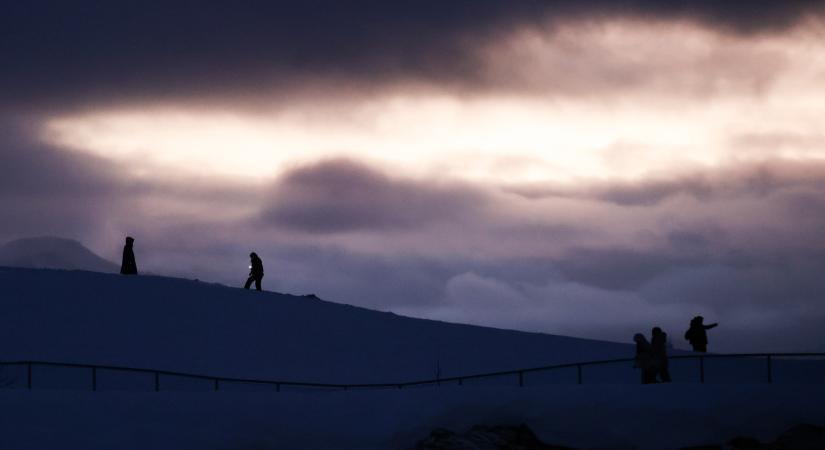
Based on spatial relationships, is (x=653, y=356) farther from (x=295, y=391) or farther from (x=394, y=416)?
(x=295, y=391)

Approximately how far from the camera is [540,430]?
27.2 meters

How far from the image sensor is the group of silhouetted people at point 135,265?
161ft

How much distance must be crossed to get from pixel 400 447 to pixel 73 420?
7022 millimetres

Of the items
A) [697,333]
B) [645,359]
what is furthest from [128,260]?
[645,359]

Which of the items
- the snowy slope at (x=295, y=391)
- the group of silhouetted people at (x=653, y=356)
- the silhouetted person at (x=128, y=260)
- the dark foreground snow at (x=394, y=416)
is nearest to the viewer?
the dark foreground snow at (x=394, y=416)

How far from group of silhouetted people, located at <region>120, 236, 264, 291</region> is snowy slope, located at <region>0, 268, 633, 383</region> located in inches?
37.1

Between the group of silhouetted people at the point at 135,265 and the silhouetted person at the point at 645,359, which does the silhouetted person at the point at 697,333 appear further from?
the group of silhouetted people at the point at 135,265

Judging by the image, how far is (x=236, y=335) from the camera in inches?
1757

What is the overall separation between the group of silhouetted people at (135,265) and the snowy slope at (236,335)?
0.94m

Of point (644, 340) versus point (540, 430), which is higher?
point (644, 340)

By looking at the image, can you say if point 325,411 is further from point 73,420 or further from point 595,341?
point 595,341

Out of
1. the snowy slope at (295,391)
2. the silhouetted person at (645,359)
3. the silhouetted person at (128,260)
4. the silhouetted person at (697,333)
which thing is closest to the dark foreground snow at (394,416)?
the snowy slope at (295,391)

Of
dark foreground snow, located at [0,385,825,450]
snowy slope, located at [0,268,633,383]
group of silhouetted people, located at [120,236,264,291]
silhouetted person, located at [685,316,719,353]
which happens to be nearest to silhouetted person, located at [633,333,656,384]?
dark foreground snow, located at [0,385,825,450]

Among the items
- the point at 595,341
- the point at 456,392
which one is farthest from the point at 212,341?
the point at 456,392
